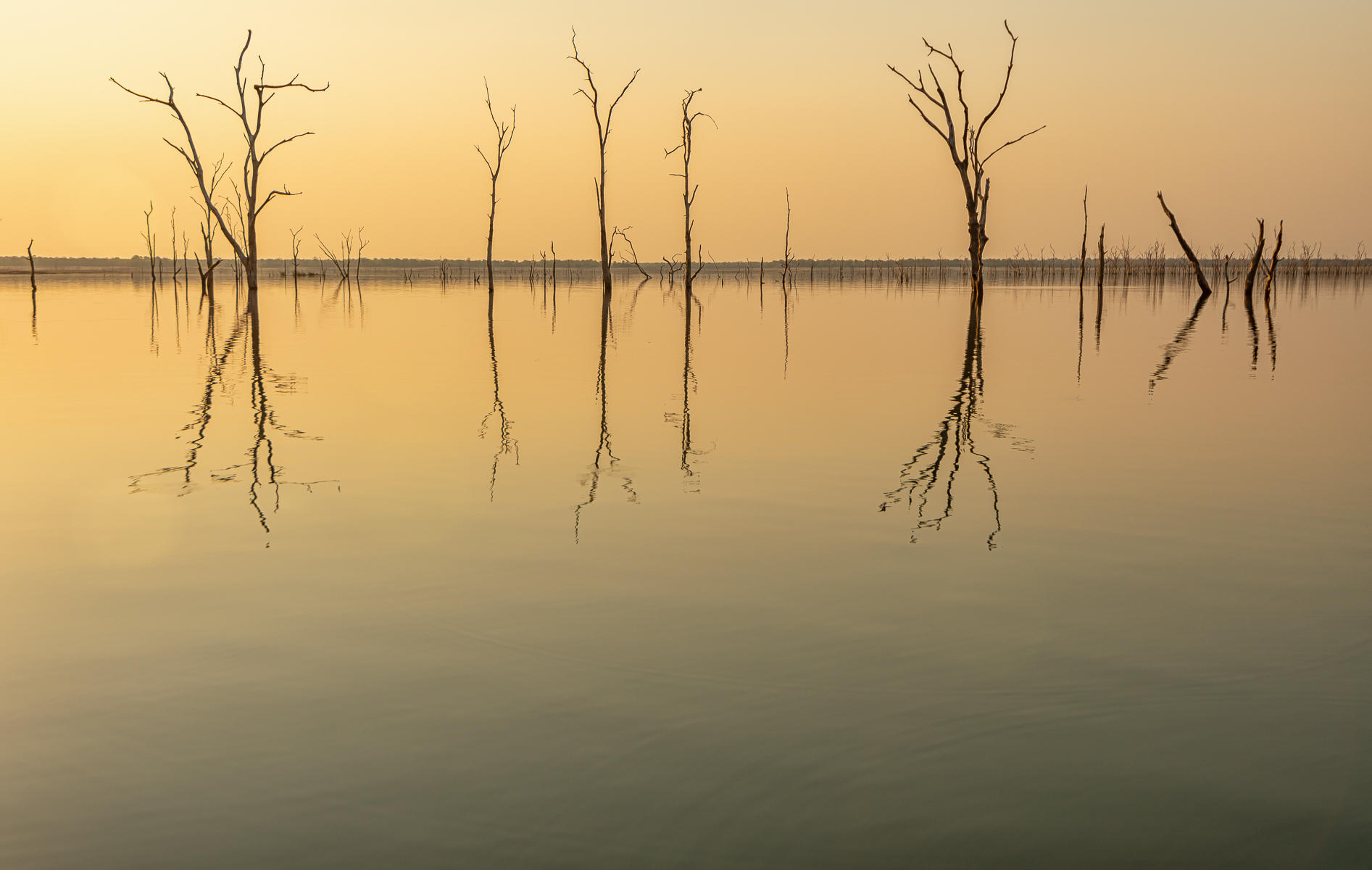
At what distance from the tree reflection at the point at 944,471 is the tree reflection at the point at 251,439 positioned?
12.5ft

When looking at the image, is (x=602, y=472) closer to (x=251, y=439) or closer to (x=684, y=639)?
(x=251, y=439)

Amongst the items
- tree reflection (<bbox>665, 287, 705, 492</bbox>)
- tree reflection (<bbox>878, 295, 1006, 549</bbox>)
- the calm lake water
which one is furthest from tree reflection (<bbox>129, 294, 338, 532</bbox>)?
tree reflection (<bbox>878, 295, 1006, 549</bbox>)

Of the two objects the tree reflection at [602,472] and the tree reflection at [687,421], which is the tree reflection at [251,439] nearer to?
the tree reflection at [602,472]

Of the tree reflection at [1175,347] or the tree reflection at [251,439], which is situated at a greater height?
the tree reflection at [1175,347]

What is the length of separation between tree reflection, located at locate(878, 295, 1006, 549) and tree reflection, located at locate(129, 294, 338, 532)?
381 cm

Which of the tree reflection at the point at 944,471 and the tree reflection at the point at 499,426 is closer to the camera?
the tree reflection at the point at 944,471

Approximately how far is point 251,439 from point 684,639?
254 inches

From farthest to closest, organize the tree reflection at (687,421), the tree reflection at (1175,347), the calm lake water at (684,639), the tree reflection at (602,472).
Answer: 1. the tree reflection at (1175,347)
2. the tree reflection at (687,421)
3. the tree reflection at (602,472)
4. the calm lake water at (684,639)

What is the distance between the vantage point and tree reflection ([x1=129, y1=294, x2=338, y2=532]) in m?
7.40

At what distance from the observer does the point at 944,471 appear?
8.12 metres

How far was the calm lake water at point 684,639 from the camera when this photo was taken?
2.94 meters

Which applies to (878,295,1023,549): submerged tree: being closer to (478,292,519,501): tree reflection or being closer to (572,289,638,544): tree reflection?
(572,289,638,544): tree reflection

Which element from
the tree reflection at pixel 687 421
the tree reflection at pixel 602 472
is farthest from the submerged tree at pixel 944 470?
the tree reflection at pixel 602 472

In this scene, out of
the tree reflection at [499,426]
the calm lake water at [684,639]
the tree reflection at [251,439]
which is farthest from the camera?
the tree reflection at [499,426]
